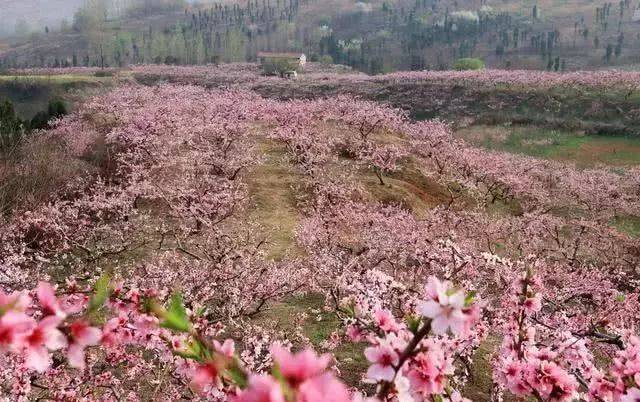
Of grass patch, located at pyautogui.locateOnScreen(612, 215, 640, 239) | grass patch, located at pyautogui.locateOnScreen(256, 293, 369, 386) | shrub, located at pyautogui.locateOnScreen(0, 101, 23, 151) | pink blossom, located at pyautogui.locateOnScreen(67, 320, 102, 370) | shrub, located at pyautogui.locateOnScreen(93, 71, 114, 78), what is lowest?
grass patch, located at pyautogui.locateOnScreen(612, 215, 640, 239)

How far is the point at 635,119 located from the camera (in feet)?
134

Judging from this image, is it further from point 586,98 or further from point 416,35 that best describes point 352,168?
point 416,35

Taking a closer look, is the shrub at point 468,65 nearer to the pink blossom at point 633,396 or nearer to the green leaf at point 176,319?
the pink blossom at point 633,396

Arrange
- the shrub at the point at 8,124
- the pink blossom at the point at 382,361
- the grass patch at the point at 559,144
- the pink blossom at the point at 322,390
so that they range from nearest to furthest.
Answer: the pink blossom at the point at 322,390 < the pink blossom at the point at 382,361 < the shrub at the point at 8,124 < the grass patch at the point at 559,144

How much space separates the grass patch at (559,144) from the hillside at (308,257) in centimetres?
29

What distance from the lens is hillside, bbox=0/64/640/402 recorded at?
82.8 inches

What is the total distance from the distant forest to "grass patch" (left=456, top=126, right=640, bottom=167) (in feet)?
173

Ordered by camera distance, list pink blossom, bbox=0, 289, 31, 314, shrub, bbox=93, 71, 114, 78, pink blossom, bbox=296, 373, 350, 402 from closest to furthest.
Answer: pink blossom, bbox=296, 373, 350, 402 < pink blossom, bbox=0, 289, 31, 314 < shrub, bbox=93, 71, 114, 78

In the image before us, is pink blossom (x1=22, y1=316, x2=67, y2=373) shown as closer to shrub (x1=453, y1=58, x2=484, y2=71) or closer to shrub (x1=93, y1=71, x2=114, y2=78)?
shrub (x1=93, y1=71, x2=114, y2=78)

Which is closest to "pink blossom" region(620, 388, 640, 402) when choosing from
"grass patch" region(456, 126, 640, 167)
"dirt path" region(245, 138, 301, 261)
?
"dirt path" region(245, 138, 301, 261)

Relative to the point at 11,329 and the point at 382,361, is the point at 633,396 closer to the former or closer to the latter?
the point at 382,361

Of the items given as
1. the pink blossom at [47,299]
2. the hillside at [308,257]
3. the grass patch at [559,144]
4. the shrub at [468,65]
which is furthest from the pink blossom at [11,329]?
the shrub at [468,65]

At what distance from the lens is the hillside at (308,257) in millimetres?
2104

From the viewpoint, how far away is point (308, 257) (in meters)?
12.2
